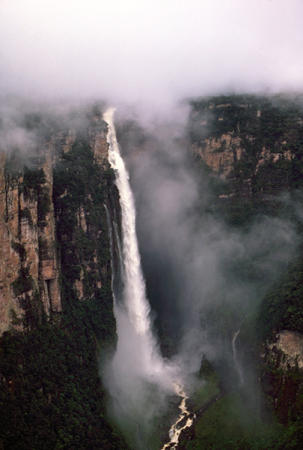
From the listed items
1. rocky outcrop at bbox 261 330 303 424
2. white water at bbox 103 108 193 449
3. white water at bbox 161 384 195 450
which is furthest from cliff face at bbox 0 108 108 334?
rocky outcrop at bbox 261 330 303 424

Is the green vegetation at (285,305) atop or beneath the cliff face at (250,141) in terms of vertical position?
beneath

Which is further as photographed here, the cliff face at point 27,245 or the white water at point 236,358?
the white water at point 236,358

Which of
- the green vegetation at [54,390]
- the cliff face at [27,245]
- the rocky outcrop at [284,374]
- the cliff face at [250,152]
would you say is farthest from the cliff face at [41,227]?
the rocky outcrop at [284,374]

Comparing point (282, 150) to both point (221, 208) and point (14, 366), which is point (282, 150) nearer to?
point (221, 208)

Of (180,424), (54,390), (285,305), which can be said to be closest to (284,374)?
(285,305)

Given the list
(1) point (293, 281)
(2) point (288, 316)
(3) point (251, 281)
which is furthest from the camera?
(3) point (251, 281)

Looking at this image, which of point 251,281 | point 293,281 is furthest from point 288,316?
point 251,281

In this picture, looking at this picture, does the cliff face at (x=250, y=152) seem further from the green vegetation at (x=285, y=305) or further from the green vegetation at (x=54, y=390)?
the green vegetation at (x=54, y=390)

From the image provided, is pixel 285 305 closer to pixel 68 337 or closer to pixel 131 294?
pixel 131 294

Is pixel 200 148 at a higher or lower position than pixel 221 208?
higher
